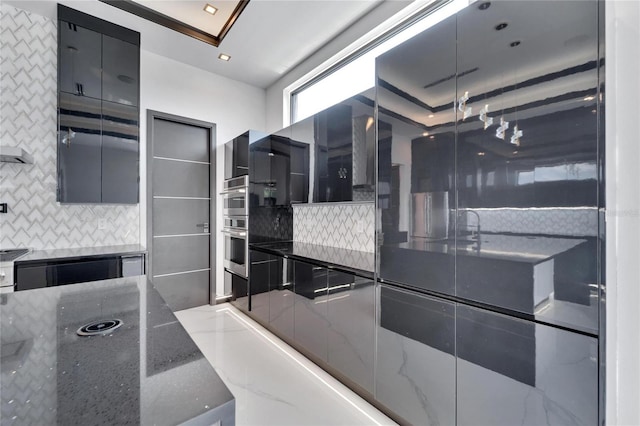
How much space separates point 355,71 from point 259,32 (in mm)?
1098

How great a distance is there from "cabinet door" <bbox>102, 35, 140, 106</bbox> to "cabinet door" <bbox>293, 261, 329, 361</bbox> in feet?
8.16

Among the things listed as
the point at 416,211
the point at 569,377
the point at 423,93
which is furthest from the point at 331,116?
the point at 569,377

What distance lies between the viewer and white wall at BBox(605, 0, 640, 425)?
503 mm

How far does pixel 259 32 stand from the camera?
3023 millimetres

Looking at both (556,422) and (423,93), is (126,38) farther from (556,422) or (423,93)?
(556,422)

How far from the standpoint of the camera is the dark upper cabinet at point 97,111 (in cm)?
269

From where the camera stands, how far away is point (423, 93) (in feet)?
5.30

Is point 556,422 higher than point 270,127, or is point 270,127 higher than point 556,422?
point 270,127

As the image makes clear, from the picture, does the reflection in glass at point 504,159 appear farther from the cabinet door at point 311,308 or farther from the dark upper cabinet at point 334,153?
the cabinet door at point 311,308

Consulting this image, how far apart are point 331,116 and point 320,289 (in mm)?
1512

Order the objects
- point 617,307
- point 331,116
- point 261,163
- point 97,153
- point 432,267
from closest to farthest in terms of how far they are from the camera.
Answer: point 617,307 < point 432,267 < point 331,116 < point 97,153 < point 261,163

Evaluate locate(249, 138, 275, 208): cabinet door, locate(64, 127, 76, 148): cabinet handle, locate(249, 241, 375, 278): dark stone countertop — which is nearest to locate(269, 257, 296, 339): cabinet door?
locate(249, 241, 375, 278): dark stone countertop

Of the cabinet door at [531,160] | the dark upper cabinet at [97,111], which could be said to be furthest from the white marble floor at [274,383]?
the dark upper cabinet at [97,111]

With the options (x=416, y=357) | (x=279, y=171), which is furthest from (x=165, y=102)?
(x=416, y=357)
